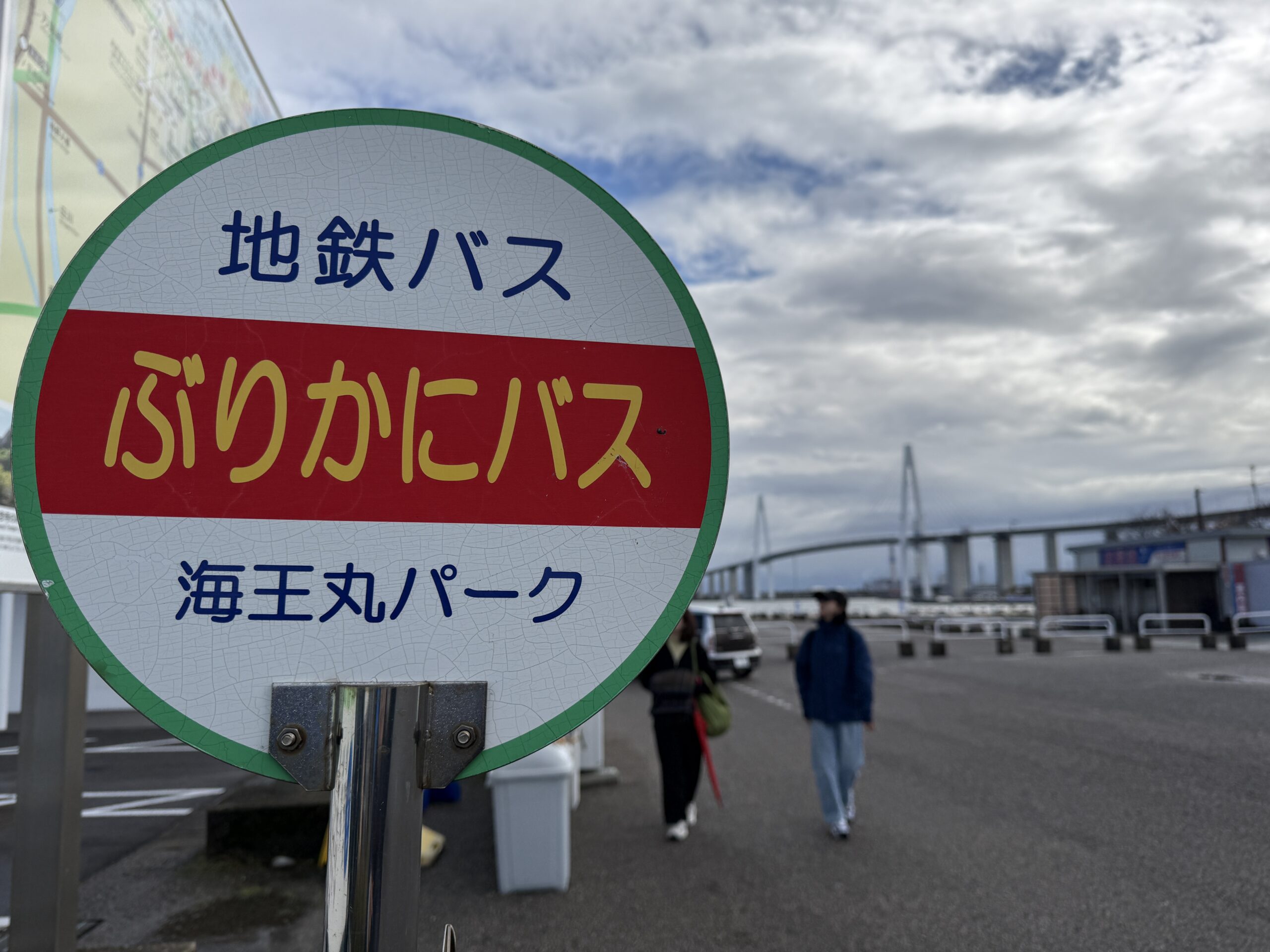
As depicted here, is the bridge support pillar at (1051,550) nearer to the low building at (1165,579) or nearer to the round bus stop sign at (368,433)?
the low building at (1165,579)

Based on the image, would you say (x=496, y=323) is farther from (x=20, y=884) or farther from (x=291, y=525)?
(x=20, y=884)

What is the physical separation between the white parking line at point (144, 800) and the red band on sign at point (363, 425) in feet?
21.8

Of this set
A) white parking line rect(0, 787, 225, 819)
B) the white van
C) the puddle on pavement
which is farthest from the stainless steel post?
the white van

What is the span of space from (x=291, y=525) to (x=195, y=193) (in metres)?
0.37

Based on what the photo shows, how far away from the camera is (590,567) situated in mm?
898

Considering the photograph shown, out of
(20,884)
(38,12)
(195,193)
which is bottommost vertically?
(20,884)

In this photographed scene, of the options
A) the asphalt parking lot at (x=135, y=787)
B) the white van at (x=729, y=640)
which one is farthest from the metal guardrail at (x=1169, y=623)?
the asphalt parking lot at (x=135, y=787)

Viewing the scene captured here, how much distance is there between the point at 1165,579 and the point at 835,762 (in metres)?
26.5

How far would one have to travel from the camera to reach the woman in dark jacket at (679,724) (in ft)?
20.3

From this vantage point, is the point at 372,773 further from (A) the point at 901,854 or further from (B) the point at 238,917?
(A) the point at 901,854

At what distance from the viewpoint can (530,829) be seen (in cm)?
491

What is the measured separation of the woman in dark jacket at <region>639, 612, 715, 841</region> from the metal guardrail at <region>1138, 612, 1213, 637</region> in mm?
23437

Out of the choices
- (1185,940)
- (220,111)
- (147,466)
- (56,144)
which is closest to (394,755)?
(147,466)

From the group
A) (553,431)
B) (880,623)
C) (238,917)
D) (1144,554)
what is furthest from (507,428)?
(880,623)
